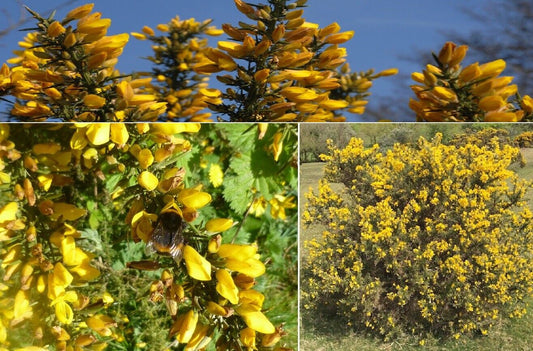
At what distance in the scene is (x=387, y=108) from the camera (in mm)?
5113

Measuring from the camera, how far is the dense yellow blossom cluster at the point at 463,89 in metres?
1.29

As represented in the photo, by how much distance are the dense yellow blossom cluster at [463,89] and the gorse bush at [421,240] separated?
0.24 m

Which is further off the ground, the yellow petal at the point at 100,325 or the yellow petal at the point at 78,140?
the yellow petal at the point at 78,140

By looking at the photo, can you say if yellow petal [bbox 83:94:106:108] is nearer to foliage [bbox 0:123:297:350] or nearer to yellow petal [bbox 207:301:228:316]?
foliage [bbox 0:123:297:350]

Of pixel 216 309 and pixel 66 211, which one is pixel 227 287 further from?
pixel 66 211

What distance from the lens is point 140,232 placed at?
1.37 metres

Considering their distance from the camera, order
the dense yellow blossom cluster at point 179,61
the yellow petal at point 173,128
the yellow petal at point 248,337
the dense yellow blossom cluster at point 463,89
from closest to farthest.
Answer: the dense yellow blossom cluster at point 463,89 < the yellow petal at point 248,337 < the yellow petal at point 173,128 < the dense yellow blossom cluster at point 179,61

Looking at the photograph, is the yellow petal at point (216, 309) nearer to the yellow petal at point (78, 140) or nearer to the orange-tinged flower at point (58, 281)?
the orange-tinged flower at point (58, 281)

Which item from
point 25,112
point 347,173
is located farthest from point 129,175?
point 347,173

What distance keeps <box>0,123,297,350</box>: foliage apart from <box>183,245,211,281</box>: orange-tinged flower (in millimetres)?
29

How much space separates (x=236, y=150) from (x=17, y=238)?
57 centimetres

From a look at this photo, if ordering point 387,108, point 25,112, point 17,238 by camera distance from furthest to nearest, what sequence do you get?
point 387,108 → point 17,238 → point 25,112

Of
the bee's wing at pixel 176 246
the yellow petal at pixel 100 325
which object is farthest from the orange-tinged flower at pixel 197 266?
the yellow petal at pixel 100 325

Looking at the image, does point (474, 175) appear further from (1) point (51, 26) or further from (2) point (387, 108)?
(2) point (387, 108)
